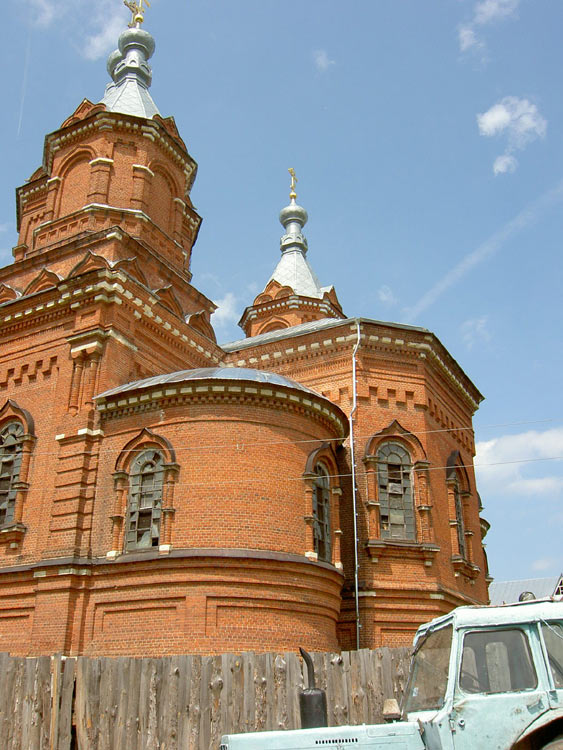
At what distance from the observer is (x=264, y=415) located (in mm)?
15281

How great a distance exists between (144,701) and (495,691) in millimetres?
5010

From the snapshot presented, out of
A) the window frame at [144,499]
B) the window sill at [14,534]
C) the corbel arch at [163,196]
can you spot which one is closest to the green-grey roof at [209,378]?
the window frame at [144,499]

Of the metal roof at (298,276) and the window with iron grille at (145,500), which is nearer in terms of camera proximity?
the window with iron grille at (145,500)

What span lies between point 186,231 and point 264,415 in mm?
9485

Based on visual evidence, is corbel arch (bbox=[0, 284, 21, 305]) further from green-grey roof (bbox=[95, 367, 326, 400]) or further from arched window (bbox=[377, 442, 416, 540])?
arched window (bbox=[377, 442, 416, 540])

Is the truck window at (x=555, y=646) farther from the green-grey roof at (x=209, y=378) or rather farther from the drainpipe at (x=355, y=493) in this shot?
the drainpipe at (x=355, y=493)

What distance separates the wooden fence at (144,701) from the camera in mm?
8820

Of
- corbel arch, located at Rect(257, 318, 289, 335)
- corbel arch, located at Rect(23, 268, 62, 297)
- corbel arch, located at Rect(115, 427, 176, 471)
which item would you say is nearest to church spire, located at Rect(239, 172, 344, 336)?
corbel arch, located at Rect(257, 318, 289, 335)

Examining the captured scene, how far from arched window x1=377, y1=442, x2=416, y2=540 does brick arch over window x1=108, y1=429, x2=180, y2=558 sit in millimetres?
5517

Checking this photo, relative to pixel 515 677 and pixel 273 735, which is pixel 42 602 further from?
pixel 515 677

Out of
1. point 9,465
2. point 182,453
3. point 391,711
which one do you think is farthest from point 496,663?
point 9,465

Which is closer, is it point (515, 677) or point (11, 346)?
point (515, 677)

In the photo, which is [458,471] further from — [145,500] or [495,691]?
[495,691]

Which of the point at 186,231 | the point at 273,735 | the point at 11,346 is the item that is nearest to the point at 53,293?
the point at 11,346
